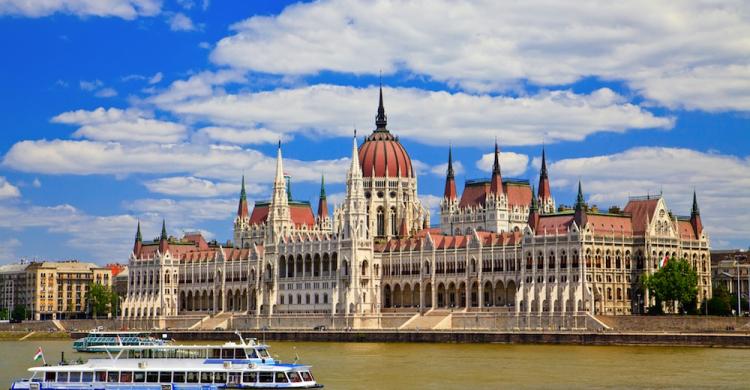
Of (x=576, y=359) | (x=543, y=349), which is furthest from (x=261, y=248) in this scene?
(x=576, y=359)

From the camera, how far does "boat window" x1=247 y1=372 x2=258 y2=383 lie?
8131cm

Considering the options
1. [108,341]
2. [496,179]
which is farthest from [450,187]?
[108,341]

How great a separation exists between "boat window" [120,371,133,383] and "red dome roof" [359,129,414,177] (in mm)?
107700

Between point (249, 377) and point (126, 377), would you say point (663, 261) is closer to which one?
point (249, 377)

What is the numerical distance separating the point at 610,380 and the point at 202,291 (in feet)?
366

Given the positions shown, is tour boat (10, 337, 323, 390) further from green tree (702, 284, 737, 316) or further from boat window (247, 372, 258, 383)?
green tree (702, 284, 737, 316)

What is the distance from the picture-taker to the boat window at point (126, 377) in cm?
8138

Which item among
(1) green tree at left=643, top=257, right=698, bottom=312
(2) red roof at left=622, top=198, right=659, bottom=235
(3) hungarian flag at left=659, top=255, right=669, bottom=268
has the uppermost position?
(2) red roof at left=622, top=198, right=659, bottom=235

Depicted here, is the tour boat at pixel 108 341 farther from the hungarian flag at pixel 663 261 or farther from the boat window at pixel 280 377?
the hungarian flag at pixel 663 261

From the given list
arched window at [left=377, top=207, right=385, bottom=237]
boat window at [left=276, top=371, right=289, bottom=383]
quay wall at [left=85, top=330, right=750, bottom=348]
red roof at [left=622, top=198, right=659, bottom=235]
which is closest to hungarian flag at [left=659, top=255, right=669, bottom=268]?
red roof at [left=622, top=198, right=659, bottom=235]

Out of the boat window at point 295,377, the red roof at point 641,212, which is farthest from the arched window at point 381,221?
the boat window at point 295,377

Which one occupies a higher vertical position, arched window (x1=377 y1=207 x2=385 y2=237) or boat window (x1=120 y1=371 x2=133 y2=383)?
arched window (x1=377 y1=207 x2=385 y2=237)

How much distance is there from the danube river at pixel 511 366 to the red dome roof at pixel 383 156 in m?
57.4

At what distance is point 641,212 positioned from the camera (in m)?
153
